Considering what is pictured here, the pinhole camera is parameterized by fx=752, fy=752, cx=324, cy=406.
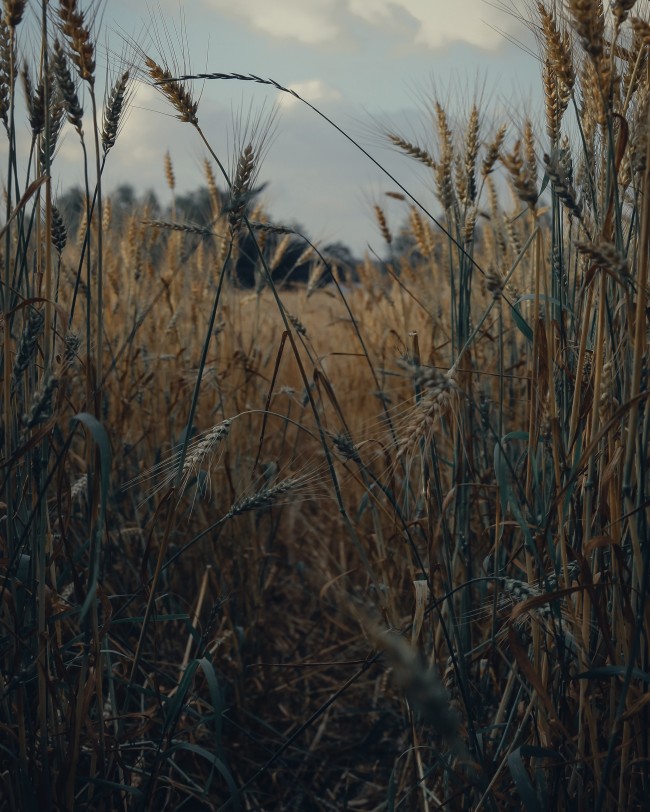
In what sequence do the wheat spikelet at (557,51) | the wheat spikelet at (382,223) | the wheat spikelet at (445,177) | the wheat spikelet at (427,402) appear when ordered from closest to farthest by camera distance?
the wheat spikelet at (427,402) → the wheat spikelet at (557,51) → the wheat spikelet at (445,177) → the wheat spikelet at (382,223)

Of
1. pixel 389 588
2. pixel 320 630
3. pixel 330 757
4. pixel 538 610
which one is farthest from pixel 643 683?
pixel 320 630

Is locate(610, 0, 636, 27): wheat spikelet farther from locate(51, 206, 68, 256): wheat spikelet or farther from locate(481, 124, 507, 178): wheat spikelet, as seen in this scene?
locate(51, 206, 68, 256): wheat spikelet

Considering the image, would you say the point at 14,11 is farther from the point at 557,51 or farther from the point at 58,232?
the point at 557,51

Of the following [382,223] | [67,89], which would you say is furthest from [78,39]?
[382,223]

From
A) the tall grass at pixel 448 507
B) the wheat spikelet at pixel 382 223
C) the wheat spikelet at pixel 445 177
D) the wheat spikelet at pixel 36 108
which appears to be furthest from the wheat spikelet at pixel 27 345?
the wheat spikelet at pixel 382 223

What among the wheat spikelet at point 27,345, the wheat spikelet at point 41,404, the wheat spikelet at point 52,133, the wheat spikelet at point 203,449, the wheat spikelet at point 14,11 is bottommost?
the wheat spikelet at point 203,449

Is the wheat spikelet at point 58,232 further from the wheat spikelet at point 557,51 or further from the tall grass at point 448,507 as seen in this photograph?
the wheat spikelet at point 557,51

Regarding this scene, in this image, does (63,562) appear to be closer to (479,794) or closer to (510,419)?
(479,794)

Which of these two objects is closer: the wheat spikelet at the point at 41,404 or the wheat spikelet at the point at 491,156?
the wheat spikelet at the point at 41,404

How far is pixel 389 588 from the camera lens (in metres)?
1.50

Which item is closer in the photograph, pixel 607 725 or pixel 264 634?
pixel 607 725

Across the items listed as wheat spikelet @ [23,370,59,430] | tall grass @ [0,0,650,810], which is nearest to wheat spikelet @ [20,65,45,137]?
tall grass @ [0,0,650,810]

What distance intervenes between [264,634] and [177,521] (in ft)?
1.38

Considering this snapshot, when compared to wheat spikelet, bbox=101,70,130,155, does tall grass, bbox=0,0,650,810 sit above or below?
below
